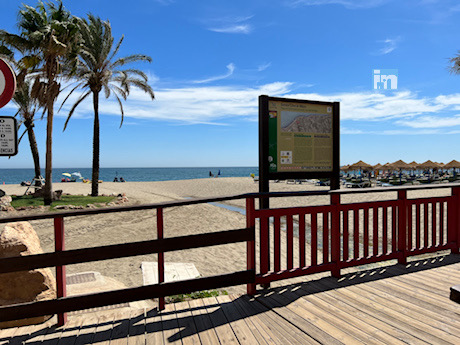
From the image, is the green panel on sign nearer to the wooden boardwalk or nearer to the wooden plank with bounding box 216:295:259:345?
the wooden boardwalk

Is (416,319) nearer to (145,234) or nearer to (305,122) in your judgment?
(305,122)

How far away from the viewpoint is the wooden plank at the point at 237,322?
298 centimetres

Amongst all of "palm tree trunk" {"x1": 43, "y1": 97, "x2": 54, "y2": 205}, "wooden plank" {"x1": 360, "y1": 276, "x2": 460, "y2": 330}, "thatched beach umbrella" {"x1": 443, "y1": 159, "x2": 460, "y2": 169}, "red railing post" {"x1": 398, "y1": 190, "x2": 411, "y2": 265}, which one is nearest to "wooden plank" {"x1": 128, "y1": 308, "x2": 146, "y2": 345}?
"wooden plank" {"x1": 360, "y1": 276, "x2": 460, "y2": 330}

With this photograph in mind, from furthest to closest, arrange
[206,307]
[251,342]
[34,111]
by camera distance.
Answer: [34,111] → [206,307] → [251,342]

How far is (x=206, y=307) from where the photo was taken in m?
3.67

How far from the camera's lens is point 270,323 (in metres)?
3.28

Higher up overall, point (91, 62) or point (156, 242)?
point (91, 62)

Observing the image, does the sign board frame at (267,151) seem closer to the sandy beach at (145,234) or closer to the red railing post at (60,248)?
the sandy beach at (145,234)

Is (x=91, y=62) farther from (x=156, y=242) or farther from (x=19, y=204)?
(x=156, y=242)

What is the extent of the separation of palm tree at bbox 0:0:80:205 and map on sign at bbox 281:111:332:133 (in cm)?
1855

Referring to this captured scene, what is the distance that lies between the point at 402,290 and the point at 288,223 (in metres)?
1.72

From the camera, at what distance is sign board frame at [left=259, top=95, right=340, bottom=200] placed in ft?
14.5

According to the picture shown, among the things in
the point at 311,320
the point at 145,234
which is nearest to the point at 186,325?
the point at 311,320

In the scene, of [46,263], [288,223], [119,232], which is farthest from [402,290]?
[119,232]
